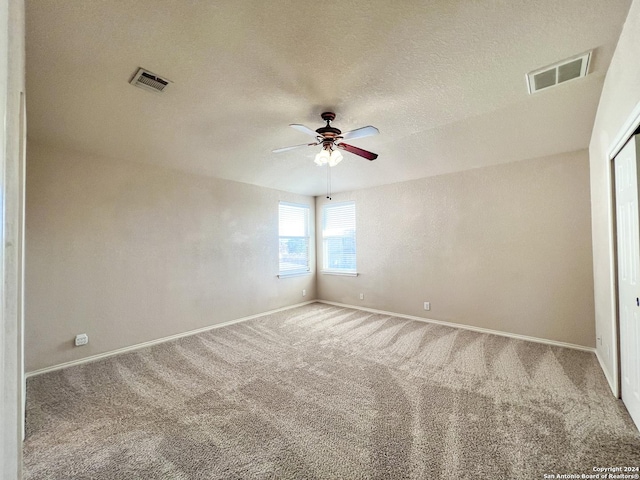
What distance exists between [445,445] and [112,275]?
3864 mm

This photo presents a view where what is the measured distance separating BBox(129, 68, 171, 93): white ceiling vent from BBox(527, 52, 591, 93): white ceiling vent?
9.67 feet

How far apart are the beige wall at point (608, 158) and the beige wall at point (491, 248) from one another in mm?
275

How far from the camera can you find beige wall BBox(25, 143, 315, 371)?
295 centimetres

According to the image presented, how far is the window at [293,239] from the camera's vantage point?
18.0 ft

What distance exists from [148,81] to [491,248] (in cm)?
440

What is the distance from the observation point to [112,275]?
3383mm

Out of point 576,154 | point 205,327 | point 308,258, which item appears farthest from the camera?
point 308,258

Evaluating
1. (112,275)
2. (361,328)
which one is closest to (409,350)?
(361,328)

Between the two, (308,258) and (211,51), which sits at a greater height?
(211,51)

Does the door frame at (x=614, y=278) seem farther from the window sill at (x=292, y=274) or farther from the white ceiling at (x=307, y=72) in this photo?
the window sill at (x=292, y=274)

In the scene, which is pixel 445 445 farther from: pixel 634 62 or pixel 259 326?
pixel 259 326

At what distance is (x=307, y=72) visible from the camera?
2.13m

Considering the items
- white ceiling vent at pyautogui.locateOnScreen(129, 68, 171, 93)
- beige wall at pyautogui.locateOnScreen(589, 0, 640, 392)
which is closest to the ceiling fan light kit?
white ceiling vent at pyautogui.locateOnScreen(129, 68, 171, 93)

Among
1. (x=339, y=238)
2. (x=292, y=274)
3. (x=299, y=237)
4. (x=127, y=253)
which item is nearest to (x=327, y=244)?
(x=339, y=238)
